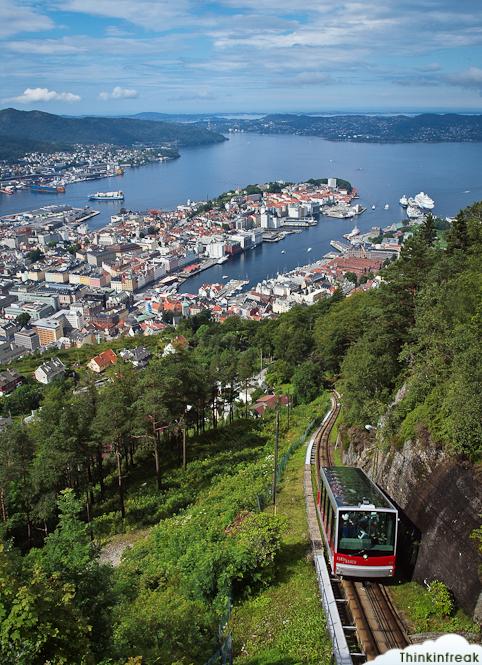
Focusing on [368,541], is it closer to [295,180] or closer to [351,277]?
[351,277]

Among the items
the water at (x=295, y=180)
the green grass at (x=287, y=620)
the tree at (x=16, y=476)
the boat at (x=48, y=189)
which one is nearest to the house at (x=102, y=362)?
the water at (x=295, y=180)

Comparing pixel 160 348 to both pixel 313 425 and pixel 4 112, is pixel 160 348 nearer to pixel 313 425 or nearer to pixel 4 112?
pixel 313 425

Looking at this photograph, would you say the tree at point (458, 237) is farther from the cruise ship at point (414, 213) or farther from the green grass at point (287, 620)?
the cruise ship at point (414, 213)

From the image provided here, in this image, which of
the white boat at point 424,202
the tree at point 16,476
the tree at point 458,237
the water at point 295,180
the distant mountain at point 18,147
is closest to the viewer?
the tree at point 16,476

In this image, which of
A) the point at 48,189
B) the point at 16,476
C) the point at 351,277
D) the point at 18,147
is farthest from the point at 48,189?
the point at 16,476

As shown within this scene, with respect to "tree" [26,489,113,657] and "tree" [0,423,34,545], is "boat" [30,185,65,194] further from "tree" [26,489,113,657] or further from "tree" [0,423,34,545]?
"tree" [26,489,113,657]

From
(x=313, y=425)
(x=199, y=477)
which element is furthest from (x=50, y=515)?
(x=313, y=425)

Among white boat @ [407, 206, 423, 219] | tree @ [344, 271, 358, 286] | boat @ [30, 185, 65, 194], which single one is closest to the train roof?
tree @ [344, 271, 358, 286]
